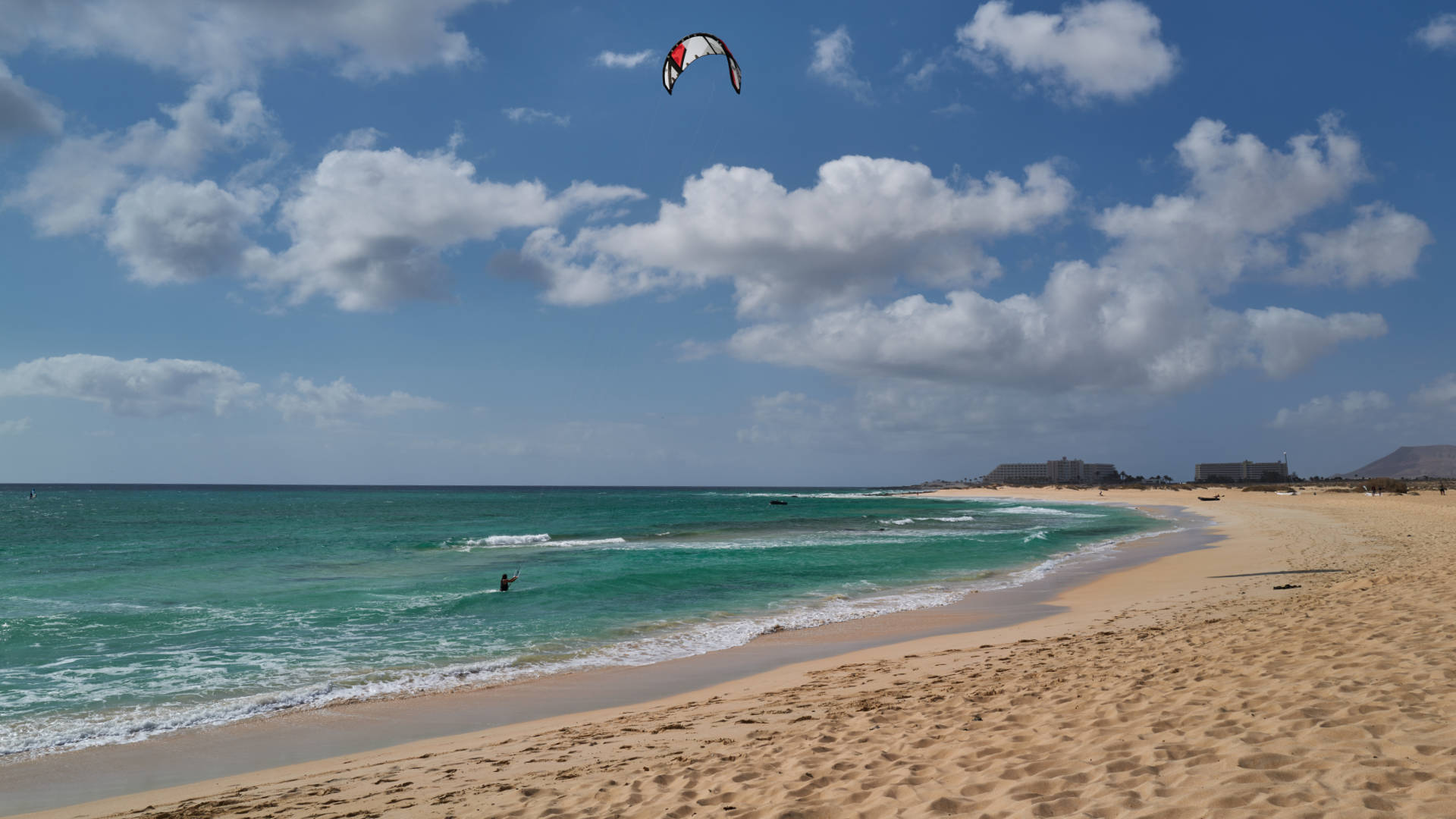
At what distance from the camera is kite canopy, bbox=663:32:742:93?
42.1 ft

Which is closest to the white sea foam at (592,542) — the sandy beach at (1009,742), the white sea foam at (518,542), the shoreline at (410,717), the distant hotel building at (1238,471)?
the white sea foam at (518,542)

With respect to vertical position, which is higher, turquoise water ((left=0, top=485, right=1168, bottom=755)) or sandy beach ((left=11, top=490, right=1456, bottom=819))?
sandy beach ((left=11, top=490, right=1456, bottom=819))

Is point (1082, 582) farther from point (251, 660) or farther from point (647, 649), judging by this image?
point (251, 660)

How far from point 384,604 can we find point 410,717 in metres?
8.88

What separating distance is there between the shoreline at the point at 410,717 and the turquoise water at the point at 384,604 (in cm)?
42

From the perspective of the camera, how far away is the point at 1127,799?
158 inches

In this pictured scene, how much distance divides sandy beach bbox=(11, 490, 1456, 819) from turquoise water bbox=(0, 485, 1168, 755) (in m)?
3.18

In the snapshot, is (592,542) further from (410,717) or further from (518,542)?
(410,717)

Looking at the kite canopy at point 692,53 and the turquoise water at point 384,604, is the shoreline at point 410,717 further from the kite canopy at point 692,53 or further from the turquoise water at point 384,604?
the kite canopy at point 692,53

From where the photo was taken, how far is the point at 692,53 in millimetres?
13109

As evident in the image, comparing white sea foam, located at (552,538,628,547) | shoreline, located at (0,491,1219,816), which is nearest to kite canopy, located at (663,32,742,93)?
shoreline, located at (0,491,1219,816)

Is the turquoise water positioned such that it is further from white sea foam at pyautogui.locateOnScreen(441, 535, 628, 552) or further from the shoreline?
the shoreline

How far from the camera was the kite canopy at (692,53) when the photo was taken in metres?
12.8

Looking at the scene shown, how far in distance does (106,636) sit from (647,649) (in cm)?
1024
